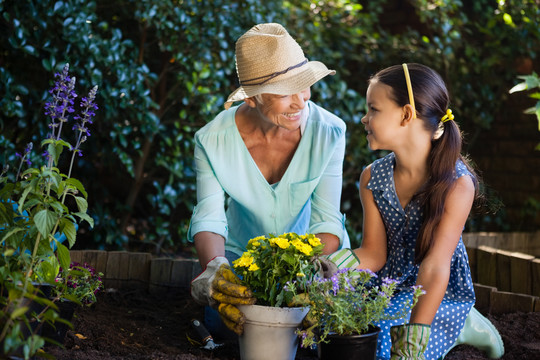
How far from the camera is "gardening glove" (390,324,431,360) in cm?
202

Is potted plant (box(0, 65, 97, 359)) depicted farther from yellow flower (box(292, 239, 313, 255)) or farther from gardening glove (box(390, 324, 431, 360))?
gardening glove (box(390, 324, 431, 360))

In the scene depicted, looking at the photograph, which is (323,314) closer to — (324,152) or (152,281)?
(324,152)

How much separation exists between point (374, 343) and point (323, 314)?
6.8 inches

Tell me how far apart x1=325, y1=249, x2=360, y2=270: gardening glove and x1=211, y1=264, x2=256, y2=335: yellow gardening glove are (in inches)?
17.8

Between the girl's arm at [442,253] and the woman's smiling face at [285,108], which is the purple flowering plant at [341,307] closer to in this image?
the girl's arm at [442,253]

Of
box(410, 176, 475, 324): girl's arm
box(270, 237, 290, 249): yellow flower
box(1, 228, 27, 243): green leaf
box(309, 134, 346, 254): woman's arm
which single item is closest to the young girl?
box(410, 176, 475, 324): girl's arm

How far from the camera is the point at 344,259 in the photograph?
8.09ft

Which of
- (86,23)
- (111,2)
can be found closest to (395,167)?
(86,23)

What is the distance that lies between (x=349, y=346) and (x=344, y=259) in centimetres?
65

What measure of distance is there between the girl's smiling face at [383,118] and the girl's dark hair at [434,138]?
25mm

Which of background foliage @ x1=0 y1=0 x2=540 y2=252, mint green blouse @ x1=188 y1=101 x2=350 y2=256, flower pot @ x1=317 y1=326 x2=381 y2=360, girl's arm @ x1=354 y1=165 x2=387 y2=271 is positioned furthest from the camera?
background foliage @ x1=0 y1=0 x2=540 y2=252

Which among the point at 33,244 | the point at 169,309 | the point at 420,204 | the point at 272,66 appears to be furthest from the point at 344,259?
the point at 33,244

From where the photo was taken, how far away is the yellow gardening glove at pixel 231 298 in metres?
2.03

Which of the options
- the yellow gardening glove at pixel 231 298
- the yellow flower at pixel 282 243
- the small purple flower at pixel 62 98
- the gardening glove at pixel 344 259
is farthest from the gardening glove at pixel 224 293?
the small purple flower at pixel 62 98
